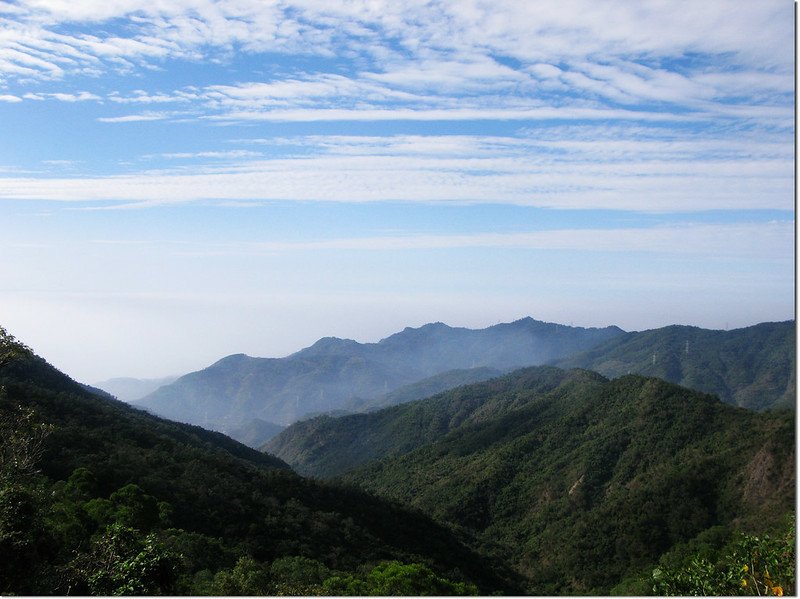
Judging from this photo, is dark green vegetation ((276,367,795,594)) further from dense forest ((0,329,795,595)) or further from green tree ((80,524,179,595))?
green tree ((80,524,179,595))

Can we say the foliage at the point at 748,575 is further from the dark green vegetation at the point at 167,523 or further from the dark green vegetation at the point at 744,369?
the dark green vegetation at the point at 744,369

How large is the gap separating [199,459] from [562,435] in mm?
50417

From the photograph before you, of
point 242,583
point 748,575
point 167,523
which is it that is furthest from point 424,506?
point 748,575

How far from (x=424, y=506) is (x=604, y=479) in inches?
824

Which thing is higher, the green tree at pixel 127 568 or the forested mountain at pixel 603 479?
the green tree at pixel 127 568

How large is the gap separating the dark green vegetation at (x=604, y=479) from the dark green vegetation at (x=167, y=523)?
32.2ft

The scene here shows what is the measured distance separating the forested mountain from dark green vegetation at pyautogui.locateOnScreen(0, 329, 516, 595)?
9.52m

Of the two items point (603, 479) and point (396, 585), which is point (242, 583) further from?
point (603, 479)

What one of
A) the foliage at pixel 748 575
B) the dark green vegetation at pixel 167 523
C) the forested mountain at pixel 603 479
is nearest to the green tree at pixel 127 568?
the dark green vegetation at pixel 167 523

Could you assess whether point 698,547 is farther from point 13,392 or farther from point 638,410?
point 13,392

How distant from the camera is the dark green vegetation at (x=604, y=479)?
46.2 meters

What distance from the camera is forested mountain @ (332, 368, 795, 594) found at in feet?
152

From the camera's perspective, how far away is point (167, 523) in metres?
29.6

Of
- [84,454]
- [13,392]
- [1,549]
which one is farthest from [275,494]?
[1,549]
